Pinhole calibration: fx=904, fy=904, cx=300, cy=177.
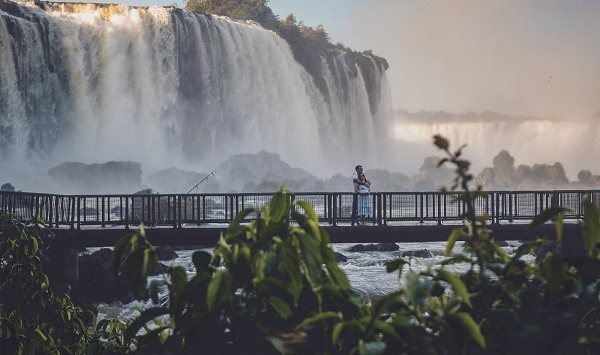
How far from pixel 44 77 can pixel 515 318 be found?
44.8 meters

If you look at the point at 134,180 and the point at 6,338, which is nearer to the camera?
the point at 6,338

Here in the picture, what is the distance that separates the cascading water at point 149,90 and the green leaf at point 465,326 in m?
41.5

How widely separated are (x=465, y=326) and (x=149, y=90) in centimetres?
5170

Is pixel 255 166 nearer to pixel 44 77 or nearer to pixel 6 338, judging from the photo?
pixel 44 77

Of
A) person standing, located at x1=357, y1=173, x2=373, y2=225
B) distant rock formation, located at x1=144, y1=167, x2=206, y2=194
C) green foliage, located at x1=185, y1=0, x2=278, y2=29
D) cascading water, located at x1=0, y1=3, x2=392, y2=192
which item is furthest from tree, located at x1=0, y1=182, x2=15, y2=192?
green foliage, located at x1=185, y1=0, x2=278, y2=29

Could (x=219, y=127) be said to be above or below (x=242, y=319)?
above

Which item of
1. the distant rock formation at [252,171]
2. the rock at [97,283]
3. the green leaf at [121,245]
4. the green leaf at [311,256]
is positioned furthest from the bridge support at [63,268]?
the distant rock formation at [252,171]

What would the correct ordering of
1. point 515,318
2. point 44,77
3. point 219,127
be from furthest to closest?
1. point 219,127
2. point 44,77
3. point 515,318

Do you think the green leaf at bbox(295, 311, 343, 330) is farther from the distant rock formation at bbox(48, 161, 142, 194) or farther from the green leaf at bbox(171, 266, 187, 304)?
the distant rock formation at bbox(48, 161, 142, 194)

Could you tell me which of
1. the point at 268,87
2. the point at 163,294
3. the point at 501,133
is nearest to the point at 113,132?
the point at 268,87

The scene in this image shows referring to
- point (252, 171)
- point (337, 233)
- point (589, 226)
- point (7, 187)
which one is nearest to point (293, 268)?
point (589, 226)

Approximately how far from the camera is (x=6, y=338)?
4152mm

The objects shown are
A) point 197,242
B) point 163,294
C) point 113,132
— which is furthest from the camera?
point 113,132

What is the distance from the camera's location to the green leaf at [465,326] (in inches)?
82.5
